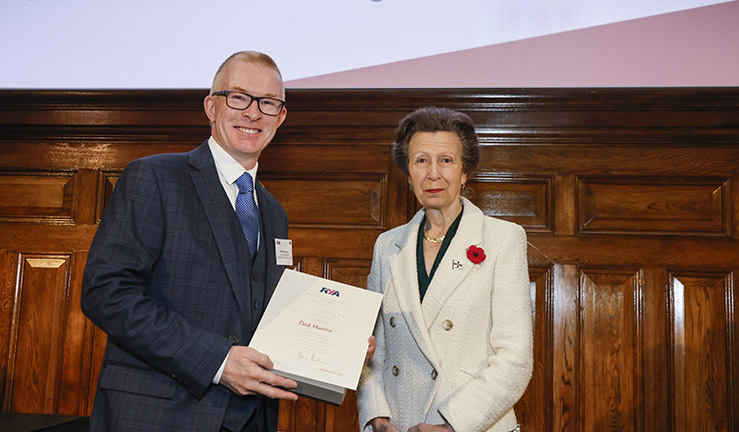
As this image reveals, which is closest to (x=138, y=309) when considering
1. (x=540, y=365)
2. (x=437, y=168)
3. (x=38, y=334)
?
(x=437, y=168)

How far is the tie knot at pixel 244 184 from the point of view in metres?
1.72

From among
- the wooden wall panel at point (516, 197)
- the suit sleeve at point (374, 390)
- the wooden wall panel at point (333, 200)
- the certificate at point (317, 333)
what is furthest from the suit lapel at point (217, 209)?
the wooden wall panel at point (516, 197)

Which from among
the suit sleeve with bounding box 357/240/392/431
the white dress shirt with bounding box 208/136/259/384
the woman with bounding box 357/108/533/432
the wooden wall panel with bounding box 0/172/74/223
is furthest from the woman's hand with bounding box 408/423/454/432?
the wooden wall panel with bounding box 0/172/74/223

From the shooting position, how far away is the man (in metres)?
1.39

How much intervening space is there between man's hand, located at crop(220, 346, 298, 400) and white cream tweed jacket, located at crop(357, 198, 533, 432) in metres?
0.50

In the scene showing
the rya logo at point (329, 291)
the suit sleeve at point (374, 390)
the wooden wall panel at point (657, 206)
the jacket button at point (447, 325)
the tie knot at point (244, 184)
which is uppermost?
the wooden wall panel at point (657, 206)

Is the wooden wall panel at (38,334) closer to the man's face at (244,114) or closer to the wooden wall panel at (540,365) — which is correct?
the man's face at (244,114)

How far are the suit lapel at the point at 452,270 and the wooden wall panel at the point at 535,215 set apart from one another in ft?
4.12

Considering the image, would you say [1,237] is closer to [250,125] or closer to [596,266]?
[250,125]

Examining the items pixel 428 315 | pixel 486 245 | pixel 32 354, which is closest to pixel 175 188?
pixel 428 315

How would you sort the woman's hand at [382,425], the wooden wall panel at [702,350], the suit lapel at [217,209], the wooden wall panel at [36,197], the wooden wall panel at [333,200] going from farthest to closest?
1. the wooden wall panel at [36,197]
2. the wooden wall panel at [333,200]
3. the wooden wall panel at [702,350]
4. the woman's hand at [382,425]
5. the suit lapel at [217,209]

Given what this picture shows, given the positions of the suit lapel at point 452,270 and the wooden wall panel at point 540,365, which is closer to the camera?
the suit lapel at point 452,270

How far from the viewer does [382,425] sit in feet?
5.87

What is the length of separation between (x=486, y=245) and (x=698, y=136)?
1.86 metres
